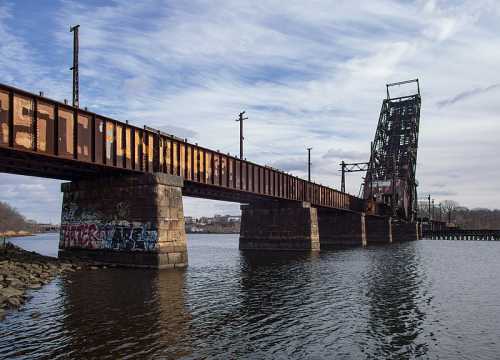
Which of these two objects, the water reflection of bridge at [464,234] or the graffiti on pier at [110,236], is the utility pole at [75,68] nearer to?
the graffiti on pier at [110,236]

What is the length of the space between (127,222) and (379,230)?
72.4 metres

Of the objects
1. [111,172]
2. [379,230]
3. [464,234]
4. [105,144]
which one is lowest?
[464,234]

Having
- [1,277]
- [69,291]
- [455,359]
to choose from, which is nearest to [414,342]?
[455,359]

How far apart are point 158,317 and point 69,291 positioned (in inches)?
308

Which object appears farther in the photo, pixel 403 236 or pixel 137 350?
pixel 403 236

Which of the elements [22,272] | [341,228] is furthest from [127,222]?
[341,228]

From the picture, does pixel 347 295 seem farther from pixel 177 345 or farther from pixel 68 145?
pixel 68 145

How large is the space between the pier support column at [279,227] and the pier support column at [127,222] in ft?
89.0

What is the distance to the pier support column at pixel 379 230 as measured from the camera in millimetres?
92688

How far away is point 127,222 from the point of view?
32062mm

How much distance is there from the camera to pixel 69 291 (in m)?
21.7

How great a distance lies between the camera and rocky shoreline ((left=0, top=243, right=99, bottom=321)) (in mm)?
18594

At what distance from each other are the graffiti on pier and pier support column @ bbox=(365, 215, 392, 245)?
69463mm

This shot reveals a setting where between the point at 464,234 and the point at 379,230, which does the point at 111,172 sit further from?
the point at 464,234
